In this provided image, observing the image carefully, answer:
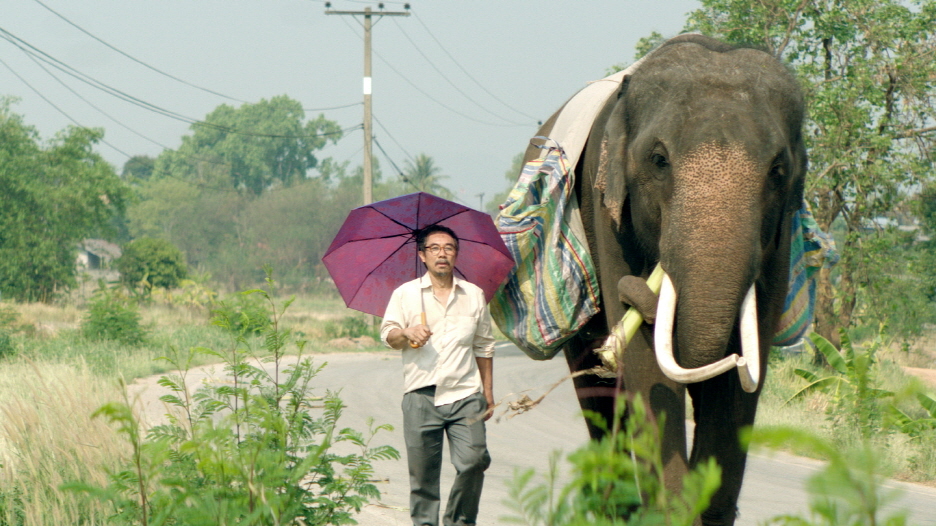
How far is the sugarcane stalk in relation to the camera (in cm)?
372

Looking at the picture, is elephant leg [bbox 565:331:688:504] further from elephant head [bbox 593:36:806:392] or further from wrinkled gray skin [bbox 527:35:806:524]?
elephant head [bbox 593:36:806:392]

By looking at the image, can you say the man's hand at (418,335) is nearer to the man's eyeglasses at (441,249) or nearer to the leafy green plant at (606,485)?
the man's eyeglasses at (441,249)

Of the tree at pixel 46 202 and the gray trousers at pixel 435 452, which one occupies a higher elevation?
the tree at pixel 46 202

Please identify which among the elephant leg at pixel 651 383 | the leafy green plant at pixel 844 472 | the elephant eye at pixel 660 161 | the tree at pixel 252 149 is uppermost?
the tree at pixel 252 149

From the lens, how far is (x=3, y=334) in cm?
1836

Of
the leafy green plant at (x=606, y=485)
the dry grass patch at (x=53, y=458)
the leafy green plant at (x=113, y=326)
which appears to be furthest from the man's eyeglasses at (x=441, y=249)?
the leafy green plant at (x=113, y=326)

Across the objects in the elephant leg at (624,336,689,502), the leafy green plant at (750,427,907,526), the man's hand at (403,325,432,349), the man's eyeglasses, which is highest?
the man's eyeglasses

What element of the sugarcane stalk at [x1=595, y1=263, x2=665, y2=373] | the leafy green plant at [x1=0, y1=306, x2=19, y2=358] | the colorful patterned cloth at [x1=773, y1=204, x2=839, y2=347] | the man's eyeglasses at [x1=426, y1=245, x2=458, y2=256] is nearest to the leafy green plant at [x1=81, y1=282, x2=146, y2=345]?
the leafy green plant at [x1=0, y1=306, x2=19, y2=358]

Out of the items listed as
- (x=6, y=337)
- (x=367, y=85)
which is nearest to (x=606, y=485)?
(x=6, y=337)

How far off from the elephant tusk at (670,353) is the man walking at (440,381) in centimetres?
183

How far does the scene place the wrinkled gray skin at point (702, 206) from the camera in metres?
3.67

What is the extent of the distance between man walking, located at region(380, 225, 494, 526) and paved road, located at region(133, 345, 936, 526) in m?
0.31

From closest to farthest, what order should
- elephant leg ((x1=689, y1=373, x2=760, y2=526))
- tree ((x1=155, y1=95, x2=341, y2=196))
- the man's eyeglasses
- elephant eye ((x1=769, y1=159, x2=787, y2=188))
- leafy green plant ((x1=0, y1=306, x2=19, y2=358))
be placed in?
elephant eye ((x1=769, y1=159, x2=787, y2=188)), elephant leg ((x1=689, y1=373, x2=760, y2=526)), the man's eyeglasses, leafy green plant ((x1=0, y1=306, x2=19, y2=358)), tree ((x1=155, y1=95, x2=341, y2=196))

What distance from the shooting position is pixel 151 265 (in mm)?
42219
